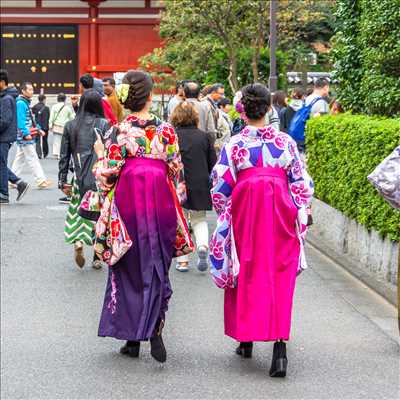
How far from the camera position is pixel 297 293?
29.7 feet

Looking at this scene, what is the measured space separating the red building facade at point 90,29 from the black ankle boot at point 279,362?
3197 centimetres

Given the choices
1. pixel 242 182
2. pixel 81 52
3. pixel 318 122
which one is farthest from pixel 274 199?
pixel 81 52

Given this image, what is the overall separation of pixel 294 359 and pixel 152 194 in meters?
1.43

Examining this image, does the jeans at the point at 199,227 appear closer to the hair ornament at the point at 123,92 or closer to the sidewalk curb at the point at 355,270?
the sidewalk curb at the point at 355,270

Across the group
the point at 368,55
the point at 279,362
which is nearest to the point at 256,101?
the point at 279,362

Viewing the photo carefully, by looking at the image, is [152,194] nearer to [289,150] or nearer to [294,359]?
[289,150]

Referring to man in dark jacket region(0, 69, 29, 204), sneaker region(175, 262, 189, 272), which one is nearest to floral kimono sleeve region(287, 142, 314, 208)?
sneaker region(175, 262, 189, 272)

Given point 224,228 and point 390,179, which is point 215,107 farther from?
point 390,179

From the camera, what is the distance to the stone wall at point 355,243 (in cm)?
907

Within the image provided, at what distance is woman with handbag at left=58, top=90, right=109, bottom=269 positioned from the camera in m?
9.77

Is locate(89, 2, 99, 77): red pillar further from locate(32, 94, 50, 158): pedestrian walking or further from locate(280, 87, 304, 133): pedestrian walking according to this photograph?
locate(280, 87, 304, 133): pedestrian walking

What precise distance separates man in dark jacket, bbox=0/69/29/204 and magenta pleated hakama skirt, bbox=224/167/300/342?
9.30 meters

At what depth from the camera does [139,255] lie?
673 cm

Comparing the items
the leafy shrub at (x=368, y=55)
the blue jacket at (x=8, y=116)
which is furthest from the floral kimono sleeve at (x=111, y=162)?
the blue jacket at (x=8, y=116)
